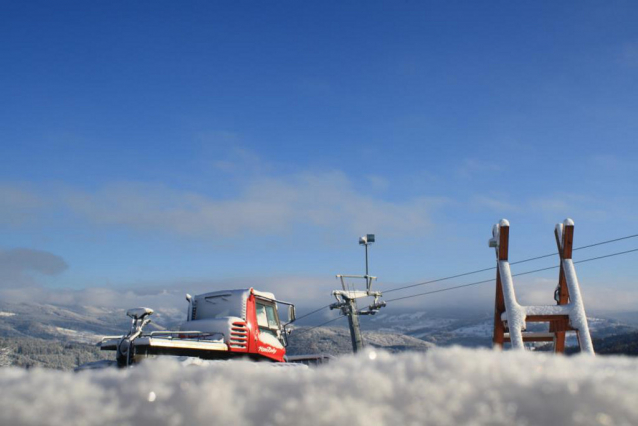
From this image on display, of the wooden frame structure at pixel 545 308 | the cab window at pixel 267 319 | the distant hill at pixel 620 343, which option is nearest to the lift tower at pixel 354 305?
the cab window at pixel 267 319

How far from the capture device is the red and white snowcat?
30.6 ft

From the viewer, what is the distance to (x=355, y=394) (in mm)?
1059

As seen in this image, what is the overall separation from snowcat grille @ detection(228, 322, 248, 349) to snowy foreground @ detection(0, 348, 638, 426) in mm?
10272

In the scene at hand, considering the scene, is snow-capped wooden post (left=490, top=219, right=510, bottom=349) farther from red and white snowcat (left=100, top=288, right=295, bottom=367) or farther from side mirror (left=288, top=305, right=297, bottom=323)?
side mirror (left=288, top=305, right=297, bottom=323)

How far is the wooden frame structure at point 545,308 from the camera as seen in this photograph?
4.99 meters

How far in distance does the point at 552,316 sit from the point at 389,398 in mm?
4708

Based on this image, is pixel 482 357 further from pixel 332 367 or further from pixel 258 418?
pixel 258 418

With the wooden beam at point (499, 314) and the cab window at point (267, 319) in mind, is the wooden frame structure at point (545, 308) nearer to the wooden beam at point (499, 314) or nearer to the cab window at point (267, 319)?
the wooden beam at point (499, 314)

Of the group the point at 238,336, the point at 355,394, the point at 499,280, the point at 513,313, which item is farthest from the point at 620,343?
the point at 355,394

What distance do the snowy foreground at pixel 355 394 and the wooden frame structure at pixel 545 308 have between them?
3.90 metres

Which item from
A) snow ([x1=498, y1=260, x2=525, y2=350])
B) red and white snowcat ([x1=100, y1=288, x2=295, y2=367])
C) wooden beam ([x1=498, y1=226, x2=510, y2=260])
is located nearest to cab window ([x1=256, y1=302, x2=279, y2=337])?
red and white snowcat ([x1=100, y1=288, x2=295, y2=367])

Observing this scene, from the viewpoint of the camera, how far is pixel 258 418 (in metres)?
1.02

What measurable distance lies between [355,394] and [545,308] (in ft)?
15.5

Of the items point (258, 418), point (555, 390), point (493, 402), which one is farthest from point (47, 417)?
point (555, 390)
